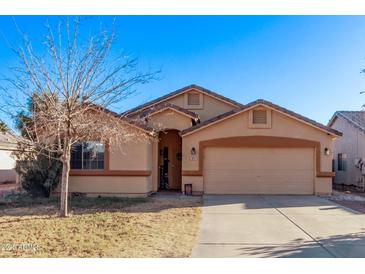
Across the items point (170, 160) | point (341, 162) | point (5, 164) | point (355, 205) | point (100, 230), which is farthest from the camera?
point (5, 164)

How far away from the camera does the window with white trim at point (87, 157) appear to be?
1572 cm

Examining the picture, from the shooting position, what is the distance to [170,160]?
64.2 ft

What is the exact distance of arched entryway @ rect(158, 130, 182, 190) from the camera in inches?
761

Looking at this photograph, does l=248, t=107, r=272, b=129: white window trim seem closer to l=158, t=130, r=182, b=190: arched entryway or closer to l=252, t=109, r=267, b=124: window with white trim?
l=252, t=109, r=267, b=124: window with white trim

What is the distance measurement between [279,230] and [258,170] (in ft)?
25.7

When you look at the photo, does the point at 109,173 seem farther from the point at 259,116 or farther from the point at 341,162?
the point at 341,162

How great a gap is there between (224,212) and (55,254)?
20.3 ft

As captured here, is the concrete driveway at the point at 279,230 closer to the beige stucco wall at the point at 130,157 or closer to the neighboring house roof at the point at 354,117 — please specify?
the beige stucco wall at the point at 130,157

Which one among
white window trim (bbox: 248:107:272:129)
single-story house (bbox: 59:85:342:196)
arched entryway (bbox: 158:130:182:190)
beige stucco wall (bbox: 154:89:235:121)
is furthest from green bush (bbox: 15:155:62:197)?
white window trim (bbox: 248:107:272:129)

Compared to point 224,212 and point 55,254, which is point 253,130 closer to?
point 224,212

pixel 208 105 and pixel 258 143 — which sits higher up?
pixel 208 105

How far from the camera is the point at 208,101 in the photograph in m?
20.7

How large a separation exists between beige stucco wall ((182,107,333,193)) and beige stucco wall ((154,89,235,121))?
3.63 meters

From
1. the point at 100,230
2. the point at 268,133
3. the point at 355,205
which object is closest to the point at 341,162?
the point at 268,133
